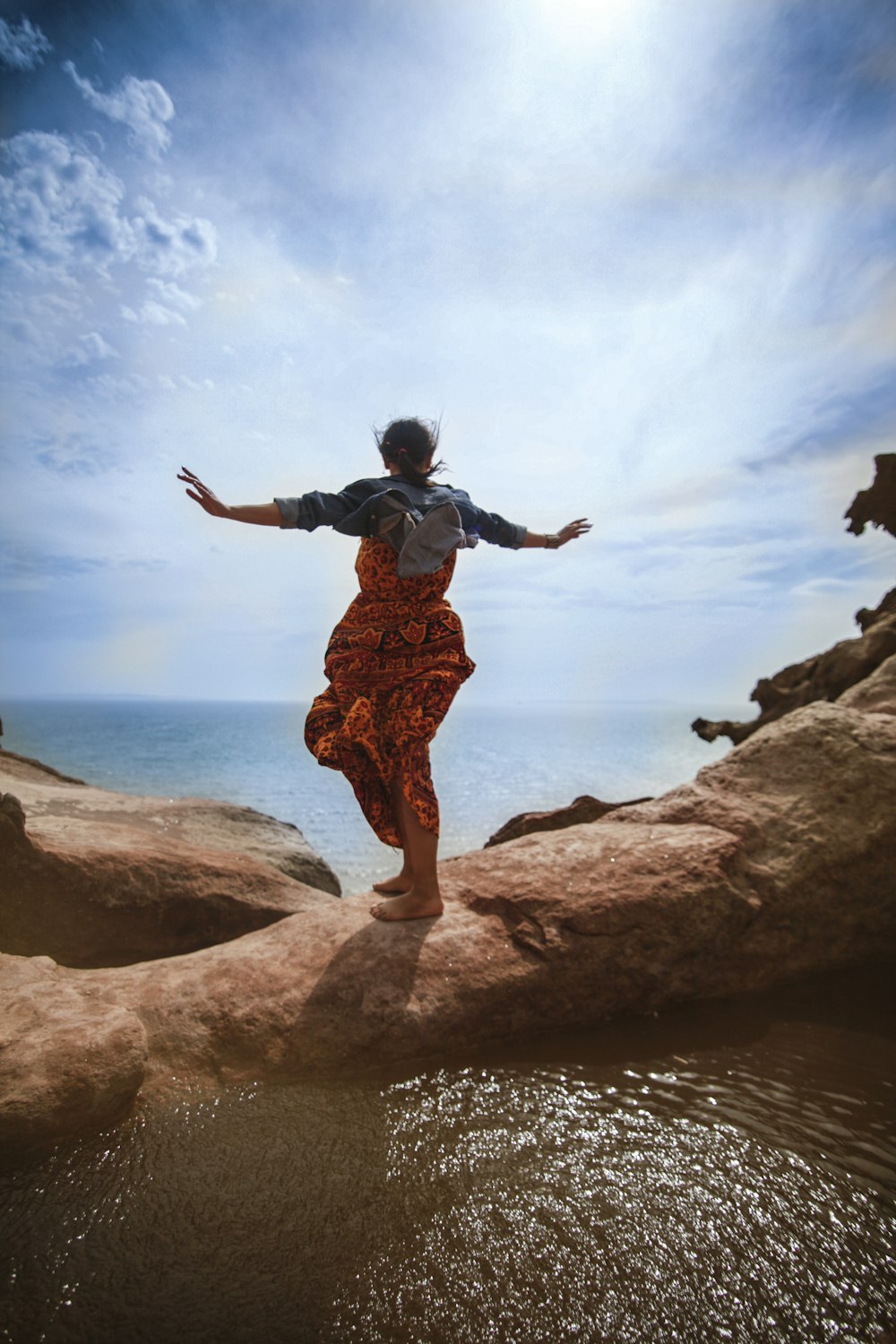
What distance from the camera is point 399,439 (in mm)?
3215

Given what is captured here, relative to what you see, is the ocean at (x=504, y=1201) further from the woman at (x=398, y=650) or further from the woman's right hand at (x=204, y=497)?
the woman's right hand at (x=204, y=497)

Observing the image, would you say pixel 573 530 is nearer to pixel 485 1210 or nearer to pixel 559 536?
pixel 559 536

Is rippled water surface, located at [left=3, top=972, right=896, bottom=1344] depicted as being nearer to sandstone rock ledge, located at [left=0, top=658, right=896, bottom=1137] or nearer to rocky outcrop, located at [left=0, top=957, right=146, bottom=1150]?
rocky outcrop, located at [left=0, top=957, right=146, bottom=1150]

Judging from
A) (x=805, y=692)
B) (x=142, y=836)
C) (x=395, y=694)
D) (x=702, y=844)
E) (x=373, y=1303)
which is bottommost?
(x=373, y=1303)

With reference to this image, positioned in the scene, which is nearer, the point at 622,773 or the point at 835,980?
the point at 835,980

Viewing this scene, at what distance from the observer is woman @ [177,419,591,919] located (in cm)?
297

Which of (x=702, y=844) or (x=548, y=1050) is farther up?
(x=702, y=844)

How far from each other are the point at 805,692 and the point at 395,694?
761 centimetres

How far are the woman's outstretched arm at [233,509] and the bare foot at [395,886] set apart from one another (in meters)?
1.77

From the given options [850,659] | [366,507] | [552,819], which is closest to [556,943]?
[366,507]

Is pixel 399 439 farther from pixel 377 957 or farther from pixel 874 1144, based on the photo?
pixel 874 1144

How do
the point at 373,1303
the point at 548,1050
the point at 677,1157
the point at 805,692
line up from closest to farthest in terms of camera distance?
the point at 373,1303 < the point at 677,1157 < the point at 548,1050 < the point at 805,692

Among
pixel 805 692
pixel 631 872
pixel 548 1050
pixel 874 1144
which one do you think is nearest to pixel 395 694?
pixel 631 872

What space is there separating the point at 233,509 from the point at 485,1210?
2556mm
